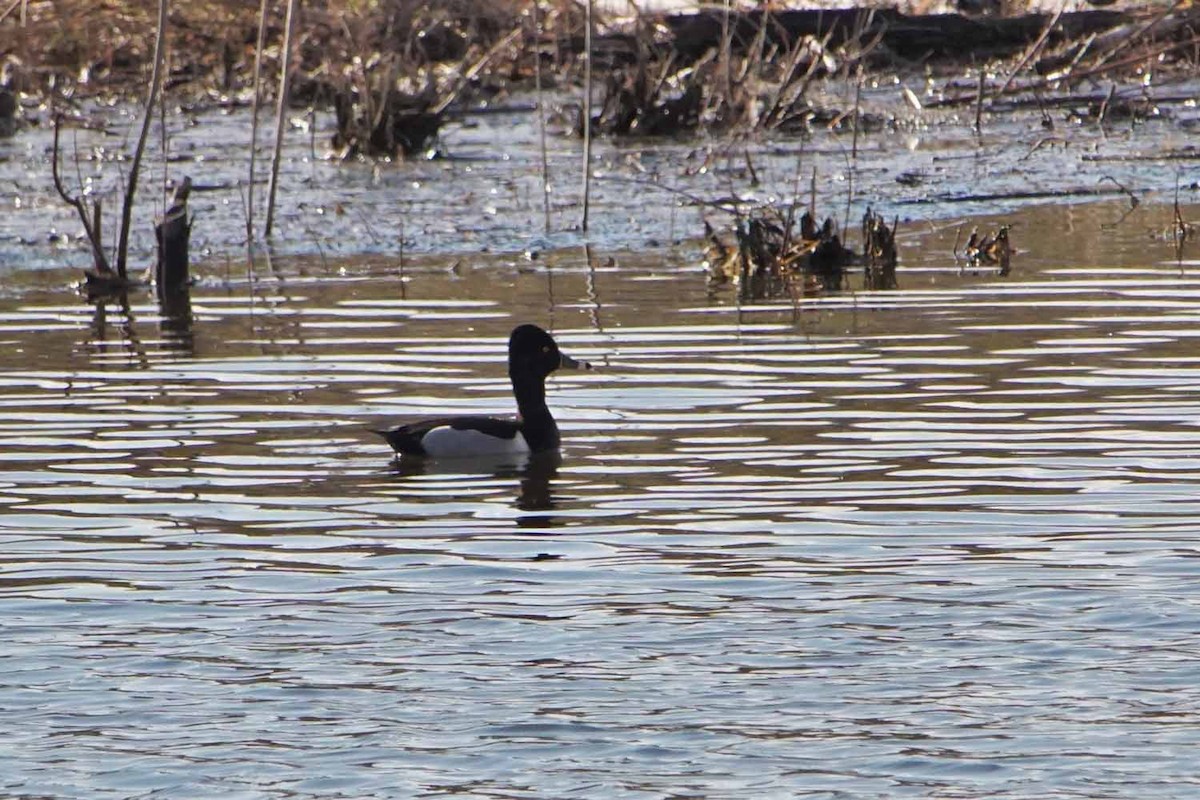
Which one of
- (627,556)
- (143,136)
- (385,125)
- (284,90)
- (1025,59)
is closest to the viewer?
(627,556)

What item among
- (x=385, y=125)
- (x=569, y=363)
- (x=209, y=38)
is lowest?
(x=569, y=363)

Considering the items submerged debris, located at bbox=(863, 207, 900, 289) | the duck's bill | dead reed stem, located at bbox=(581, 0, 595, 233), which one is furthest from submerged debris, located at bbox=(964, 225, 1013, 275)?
the duck's bill

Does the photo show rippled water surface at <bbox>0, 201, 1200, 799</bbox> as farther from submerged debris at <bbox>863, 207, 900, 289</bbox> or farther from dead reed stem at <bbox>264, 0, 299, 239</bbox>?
dead reed stem at <bbox>264, 0, 299, 239</bbox>

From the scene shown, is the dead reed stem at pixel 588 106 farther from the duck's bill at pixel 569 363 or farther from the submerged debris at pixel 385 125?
the submerged debris at pixel 385 125

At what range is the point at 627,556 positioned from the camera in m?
8.26

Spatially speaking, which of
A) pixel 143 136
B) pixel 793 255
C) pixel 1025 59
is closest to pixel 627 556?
pixel 143 136

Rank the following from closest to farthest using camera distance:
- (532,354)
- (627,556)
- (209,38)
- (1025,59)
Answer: (627,556), (532,354), (1025,59), (209,38)

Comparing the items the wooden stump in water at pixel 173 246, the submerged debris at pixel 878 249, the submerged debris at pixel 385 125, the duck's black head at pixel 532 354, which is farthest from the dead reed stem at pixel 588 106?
the submerged debris at pixel 385 125

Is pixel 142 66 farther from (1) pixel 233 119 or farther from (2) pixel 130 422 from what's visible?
(2) pixel 130 422

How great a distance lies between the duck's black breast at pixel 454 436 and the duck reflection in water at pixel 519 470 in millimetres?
53

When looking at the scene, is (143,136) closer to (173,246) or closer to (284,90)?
(173,246)

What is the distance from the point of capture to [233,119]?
24484 mm

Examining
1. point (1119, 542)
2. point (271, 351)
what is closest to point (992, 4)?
point (271, 351)

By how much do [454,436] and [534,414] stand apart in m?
0.51
